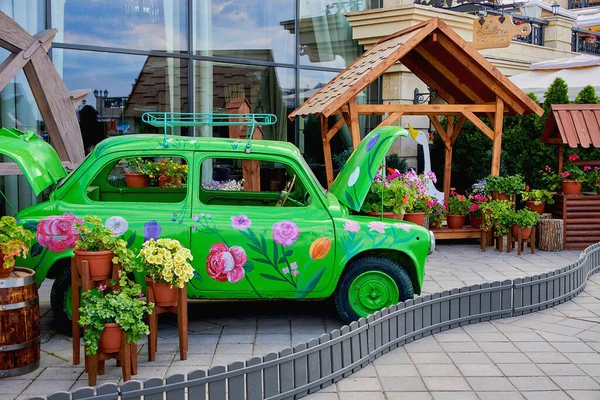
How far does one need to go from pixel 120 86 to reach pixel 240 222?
19.1ft

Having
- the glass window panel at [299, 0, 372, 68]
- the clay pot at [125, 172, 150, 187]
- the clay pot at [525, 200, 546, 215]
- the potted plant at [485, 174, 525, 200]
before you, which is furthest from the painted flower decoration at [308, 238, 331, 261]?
the glass window panel at [299, 0, 372, 68]

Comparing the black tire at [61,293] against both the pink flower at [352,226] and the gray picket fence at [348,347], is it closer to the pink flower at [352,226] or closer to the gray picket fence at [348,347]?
the gray picket fence at [348,347]

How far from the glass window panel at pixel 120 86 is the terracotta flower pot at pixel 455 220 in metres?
4.67

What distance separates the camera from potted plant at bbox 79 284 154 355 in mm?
4859

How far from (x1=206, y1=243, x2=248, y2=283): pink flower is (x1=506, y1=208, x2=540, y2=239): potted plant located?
5657mm

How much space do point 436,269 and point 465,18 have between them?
23.3 ft

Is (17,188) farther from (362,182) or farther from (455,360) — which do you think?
(455,360)

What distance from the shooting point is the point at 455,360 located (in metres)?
5.68

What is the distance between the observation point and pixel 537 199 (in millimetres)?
10969

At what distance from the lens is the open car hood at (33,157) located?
18.5 feet

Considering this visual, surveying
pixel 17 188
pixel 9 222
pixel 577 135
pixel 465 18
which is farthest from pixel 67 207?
pixel 465 18

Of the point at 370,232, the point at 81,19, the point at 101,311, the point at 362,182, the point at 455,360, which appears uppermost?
the point at 81,19

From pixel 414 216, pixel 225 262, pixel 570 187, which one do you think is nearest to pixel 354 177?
pixel 225 262

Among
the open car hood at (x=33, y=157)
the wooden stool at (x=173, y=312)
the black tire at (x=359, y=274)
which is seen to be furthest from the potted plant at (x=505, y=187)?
the open car hood at (x=33, y=157)
